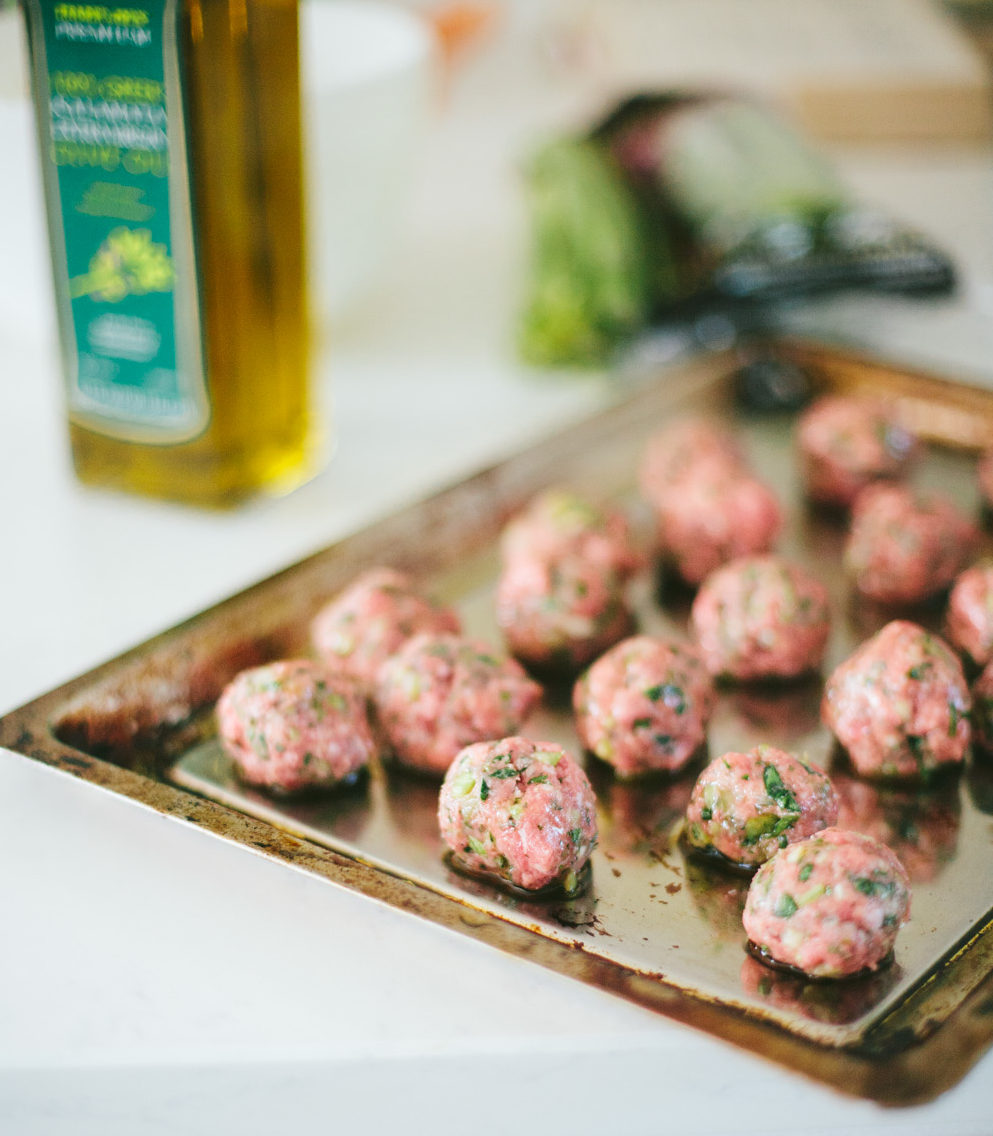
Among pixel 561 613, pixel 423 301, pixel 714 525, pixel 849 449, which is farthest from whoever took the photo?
pixel 423 301

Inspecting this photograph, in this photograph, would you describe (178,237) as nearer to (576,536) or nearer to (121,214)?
(121,214)

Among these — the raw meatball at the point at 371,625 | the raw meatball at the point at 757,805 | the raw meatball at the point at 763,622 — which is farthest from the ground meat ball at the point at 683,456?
the raw meatball at the point at 757,805

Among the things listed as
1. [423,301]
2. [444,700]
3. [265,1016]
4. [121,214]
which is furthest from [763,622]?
[423,301]

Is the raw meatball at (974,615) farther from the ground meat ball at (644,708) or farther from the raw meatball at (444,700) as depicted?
the raw meatball at (444,700)

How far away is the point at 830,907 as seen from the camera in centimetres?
64

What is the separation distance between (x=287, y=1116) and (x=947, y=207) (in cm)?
170

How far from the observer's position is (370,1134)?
61cm

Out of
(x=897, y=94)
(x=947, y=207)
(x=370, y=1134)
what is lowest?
(x=370, y=1134)

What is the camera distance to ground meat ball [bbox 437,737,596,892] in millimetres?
698

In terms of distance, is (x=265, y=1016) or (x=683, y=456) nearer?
(x=265, y=1016)

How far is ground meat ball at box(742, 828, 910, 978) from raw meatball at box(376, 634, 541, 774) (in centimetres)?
22

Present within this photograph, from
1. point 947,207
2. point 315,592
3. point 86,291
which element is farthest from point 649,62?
point 315,592

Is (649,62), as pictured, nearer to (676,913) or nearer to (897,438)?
(897,438)

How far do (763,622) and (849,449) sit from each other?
32cm
